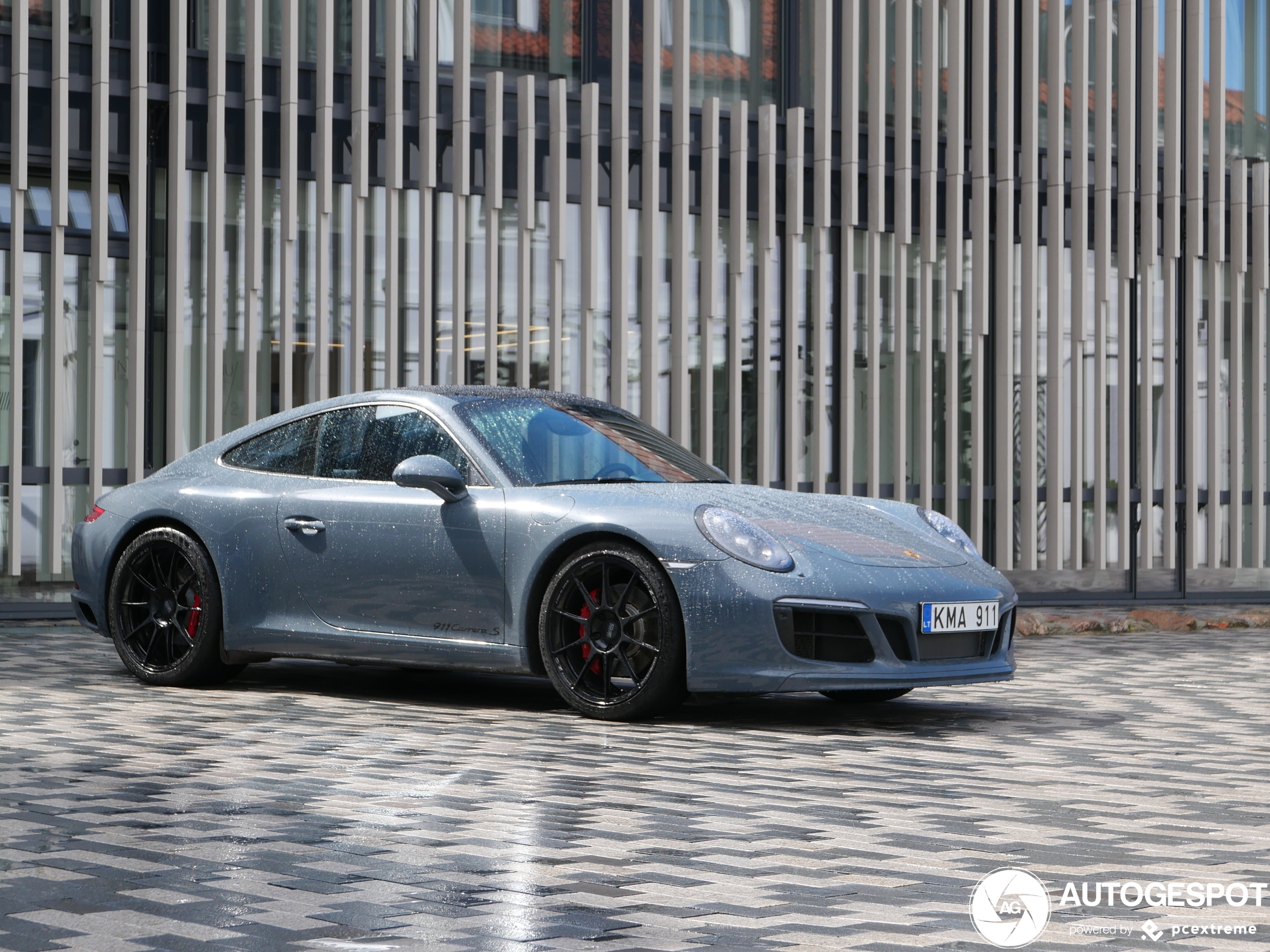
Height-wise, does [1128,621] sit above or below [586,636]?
below

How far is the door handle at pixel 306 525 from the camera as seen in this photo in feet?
25.2

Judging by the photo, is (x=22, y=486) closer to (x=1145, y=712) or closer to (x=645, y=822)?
(x=1145, y=712)

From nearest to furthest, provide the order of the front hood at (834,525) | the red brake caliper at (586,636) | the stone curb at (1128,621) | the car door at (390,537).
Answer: the front hood at (834,525)
the red brake caliper at (586,636)
the car door at (390,537)
the stone curb at (1128,621)

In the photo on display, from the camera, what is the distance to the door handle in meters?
7.70

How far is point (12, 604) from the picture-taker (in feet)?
41.4

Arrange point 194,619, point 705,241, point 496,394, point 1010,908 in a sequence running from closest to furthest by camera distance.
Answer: point 1010,908
point 496,394
point 194,619
point 705,241

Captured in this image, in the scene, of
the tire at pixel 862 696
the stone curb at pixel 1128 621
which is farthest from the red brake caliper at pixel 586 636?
the stone curb at pixel 1128 621

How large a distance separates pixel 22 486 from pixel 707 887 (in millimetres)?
9828

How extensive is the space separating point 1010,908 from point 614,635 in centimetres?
328

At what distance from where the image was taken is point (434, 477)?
7.29 m

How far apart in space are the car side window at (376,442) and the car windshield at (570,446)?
0.15 metres

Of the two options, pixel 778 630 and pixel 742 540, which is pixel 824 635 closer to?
pixel 778 630

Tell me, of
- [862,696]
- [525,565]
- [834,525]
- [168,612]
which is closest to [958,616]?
[834,525]

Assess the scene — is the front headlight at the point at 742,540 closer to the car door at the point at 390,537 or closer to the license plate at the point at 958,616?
the license plate at the point at 958,616
